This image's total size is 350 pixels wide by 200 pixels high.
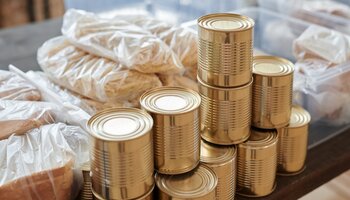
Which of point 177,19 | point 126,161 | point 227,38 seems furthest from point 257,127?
point 177,19

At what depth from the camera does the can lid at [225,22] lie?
3.16 ft

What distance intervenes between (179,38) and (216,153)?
37 cm

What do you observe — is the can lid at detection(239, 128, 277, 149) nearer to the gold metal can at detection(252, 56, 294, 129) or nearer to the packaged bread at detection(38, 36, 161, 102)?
the gold metal can at detection(252, 56, 294, 129)

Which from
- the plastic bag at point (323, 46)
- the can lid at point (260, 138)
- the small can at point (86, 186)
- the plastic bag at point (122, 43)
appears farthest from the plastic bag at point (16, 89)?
the plastic bag at point (323, 46)

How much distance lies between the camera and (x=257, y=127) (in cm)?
109

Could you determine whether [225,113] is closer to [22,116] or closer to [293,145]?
[293,145]

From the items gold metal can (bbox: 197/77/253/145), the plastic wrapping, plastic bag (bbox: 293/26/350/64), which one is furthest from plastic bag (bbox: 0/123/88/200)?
plastic bag (bbox: 293/26/350/64)

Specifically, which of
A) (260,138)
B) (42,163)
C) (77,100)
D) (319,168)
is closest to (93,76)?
(77,100)

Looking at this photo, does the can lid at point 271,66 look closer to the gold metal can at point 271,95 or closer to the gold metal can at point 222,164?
the gold metal can at point 271,95

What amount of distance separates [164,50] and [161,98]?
0.76 feet

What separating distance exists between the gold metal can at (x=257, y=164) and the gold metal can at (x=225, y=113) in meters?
0.03

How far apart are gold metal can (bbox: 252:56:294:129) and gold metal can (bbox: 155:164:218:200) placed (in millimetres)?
192

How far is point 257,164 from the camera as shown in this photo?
104 cm

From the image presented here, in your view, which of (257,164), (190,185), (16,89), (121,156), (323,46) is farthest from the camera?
(323,46)
